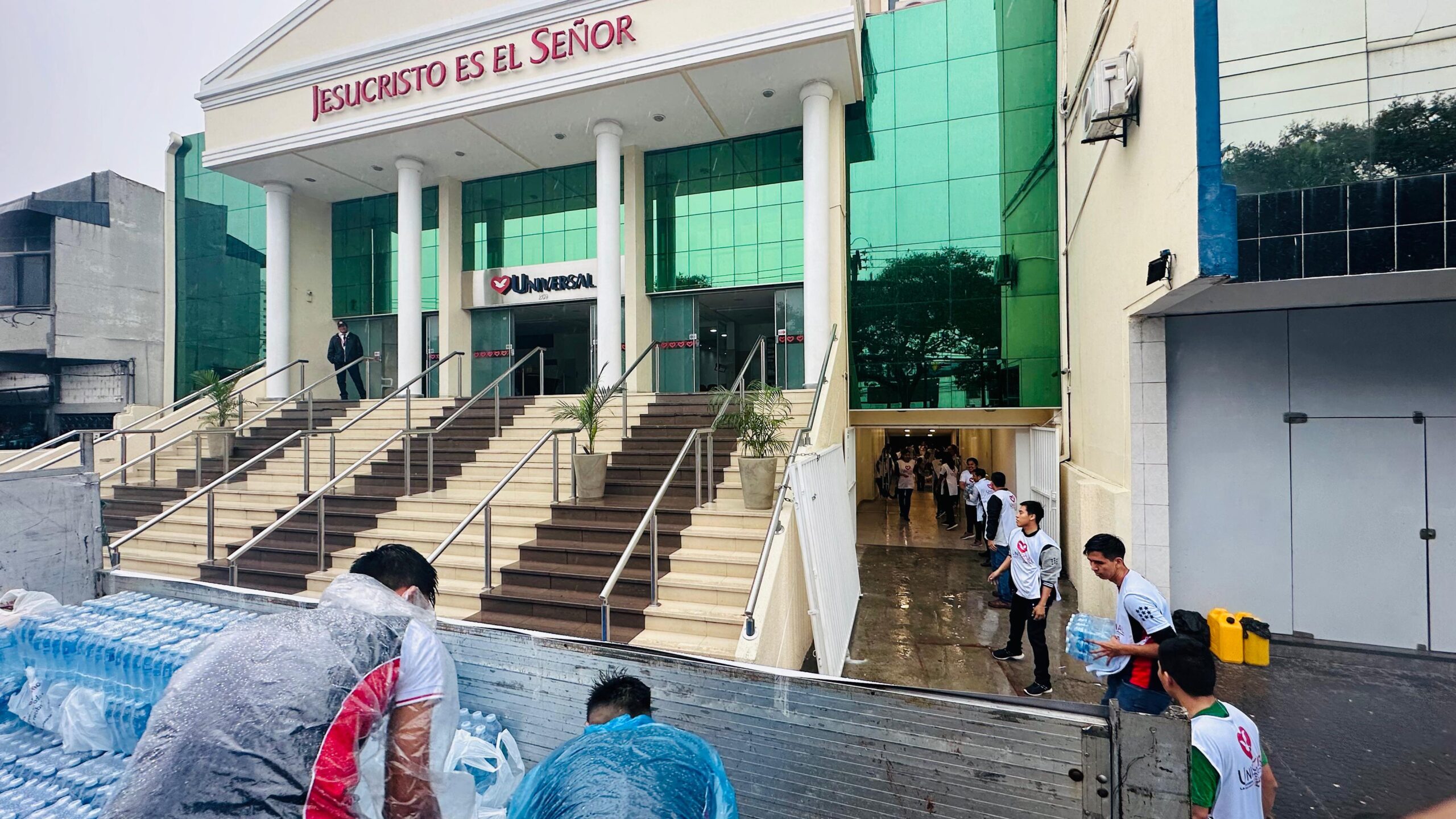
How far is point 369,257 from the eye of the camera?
48.6 feet

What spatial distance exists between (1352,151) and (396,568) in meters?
6.82

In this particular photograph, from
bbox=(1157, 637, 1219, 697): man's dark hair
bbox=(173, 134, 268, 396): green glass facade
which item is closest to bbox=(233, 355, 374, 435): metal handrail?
bbox=(173, 134, 268, 396): green glass facade

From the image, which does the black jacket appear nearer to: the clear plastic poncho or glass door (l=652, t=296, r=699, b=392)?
glass door (l=652, t=296, r=699, b=392)

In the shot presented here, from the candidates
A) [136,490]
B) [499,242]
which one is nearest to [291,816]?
[136,490]

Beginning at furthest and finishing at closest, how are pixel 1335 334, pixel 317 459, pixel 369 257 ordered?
pixel 369 257 → pixel 317 459 → pixel 1335 334

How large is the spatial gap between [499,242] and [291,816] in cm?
1377

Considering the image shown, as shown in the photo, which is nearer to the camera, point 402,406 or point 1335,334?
point 1335,334

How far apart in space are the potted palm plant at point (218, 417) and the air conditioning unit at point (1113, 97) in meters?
12.1

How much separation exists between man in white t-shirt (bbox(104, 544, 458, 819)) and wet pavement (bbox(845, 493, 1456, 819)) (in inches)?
83.7

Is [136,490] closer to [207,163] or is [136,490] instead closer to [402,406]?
[402,406]

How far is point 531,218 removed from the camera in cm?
1353

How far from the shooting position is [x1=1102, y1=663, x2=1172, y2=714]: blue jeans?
11.2 feet

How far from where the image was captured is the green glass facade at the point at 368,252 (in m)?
14.6

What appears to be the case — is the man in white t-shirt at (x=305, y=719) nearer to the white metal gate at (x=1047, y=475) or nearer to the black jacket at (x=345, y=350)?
the white metal gate at (x=1047, y=475)
